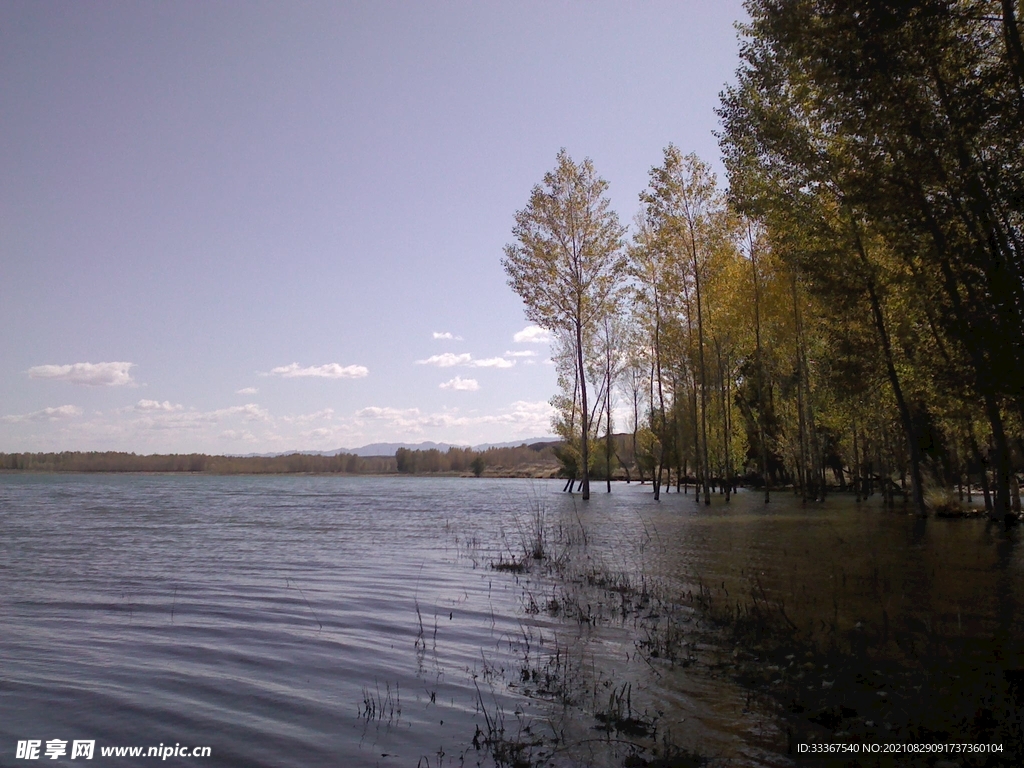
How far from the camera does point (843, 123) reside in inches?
469

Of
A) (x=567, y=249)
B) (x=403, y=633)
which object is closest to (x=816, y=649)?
(x=403, y=633)

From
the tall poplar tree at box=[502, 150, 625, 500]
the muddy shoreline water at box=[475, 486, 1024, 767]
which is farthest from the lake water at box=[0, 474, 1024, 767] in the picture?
the tall poplar tree at box=[502, 150, 625, 500]

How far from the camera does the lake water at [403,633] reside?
5.05 metres

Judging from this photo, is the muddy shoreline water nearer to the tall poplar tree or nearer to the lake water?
the lake water

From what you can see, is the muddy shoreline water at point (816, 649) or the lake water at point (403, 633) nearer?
the muddy shoreline water at point (816, 649)

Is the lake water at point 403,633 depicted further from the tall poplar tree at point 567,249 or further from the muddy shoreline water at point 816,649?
the tall poplar tree at point 567,249

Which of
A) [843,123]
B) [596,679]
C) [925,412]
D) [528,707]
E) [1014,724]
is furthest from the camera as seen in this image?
[925,412]

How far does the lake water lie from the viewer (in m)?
5.05

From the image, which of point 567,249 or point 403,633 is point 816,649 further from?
point 567,249

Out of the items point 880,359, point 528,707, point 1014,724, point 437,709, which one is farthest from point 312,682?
point 880,359

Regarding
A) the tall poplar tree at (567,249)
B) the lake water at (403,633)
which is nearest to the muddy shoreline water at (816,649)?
the lake water at (403,633)

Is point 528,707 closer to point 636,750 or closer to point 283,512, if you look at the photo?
point 636,750

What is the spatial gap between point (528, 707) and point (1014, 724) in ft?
10.5

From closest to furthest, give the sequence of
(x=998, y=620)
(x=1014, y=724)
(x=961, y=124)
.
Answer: (x=1014, y=724), (x=998, y=620), (x=961, y=124)
